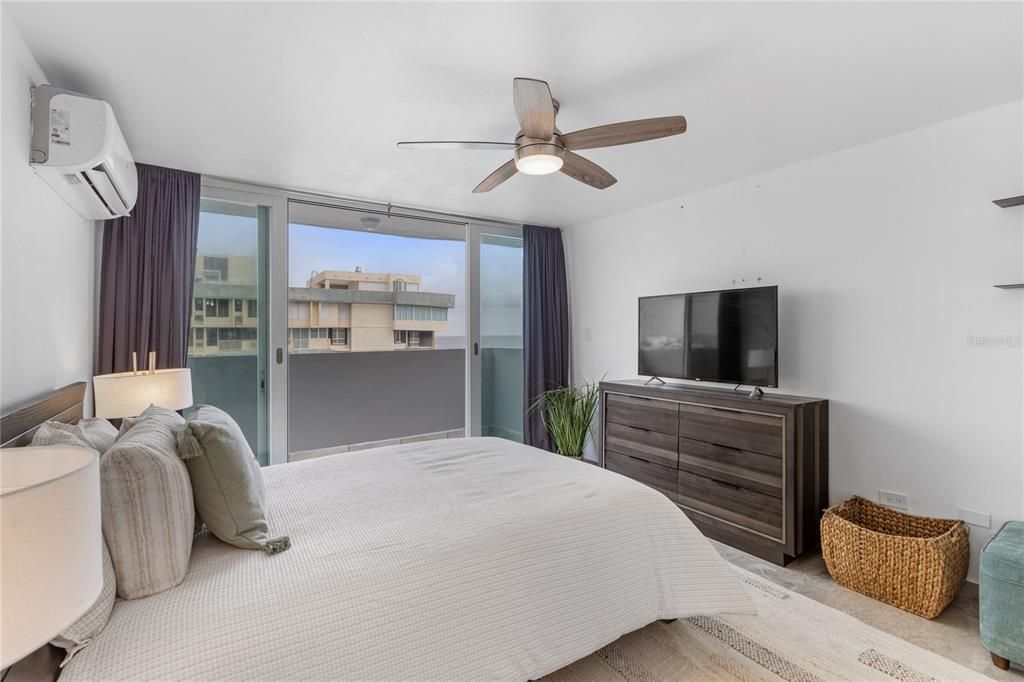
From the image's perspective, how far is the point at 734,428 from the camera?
9.54 ft

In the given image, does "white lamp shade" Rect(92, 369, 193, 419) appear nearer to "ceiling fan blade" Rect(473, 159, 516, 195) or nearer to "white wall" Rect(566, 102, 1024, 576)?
"ceiling fan blade" Rect(473, 159, 516, 195)

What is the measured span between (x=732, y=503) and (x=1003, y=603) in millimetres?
1216

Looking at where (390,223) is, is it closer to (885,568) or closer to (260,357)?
(260,357)

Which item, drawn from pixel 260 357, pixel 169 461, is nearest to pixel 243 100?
pixel 169 461

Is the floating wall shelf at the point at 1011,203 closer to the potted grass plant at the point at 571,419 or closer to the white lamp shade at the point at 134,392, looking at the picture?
→ the potted grass plant at the point at 571,419

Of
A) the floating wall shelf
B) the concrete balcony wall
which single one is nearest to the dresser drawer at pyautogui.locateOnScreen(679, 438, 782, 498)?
the floating wall shelf

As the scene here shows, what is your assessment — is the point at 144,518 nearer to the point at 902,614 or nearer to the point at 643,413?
the point at 643,413

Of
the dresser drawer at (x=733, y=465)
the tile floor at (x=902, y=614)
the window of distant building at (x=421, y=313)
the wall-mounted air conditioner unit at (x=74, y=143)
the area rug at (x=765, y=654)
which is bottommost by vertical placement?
the tile floor at (x=902, y=614)

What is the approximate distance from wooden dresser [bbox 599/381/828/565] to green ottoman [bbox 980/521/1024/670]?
815mm

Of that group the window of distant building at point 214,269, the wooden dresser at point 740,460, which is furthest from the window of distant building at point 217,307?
the wooden dresser at point 740,460

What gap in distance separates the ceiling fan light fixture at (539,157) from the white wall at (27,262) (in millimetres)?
1752

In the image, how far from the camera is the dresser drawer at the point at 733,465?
2730 mm

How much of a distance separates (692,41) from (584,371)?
3285 millimetres

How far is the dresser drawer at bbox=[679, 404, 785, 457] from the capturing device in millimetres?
2723
